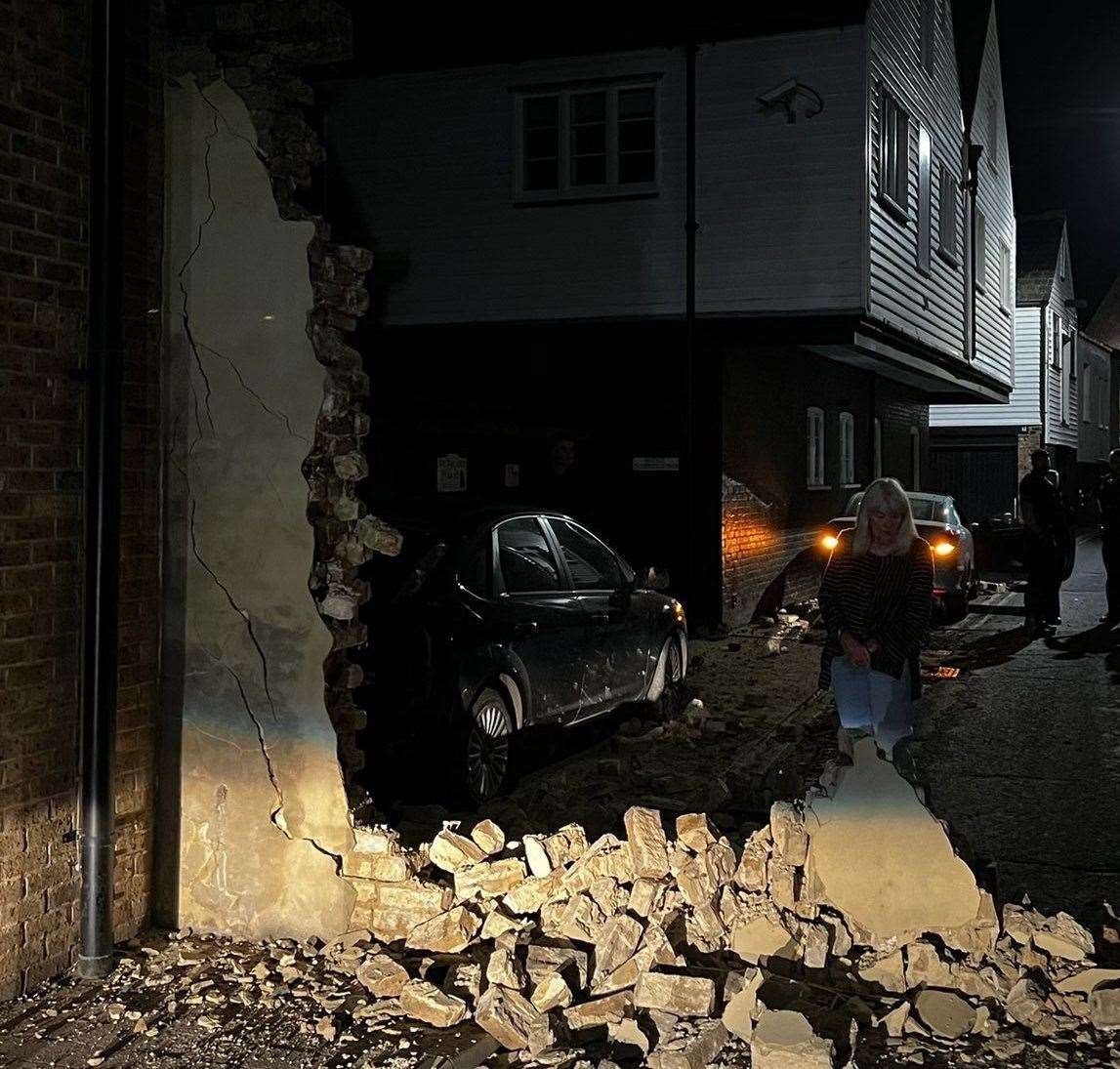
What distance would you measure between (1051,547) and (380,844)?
11928 mm

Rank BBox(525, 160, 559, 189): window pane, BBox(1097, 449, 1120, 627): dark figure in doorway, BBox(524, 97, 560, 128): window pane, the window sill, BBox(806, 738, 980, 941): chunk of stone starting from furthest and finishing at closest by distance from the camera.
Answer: BBox(525, 160, 559, 189): window pane, BBox(524, 97, 560, 128): window pane, the window sill, BBox(1097, 449, 1120, 627): dark figure in doorway, BBox(806, 738, 980, 941): chunk of stone

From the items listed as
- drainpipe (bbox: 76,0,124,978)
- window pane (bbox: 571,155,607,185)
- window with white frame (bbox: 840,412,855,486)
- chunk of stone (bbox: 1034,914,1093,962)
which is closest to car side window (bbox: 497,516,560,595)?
drainpipe (bbox: 76,0,124,978)

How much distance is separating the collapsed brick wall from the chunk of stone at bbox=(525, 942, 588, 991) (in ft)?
3.50

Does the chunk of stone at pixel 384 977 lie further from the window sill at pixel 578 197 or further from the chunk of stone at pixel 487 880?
the window sill at pixel 578 197

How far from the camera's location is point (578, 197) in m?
17.4

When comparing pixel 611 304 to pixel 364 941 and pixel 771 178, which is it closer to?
pixel 771 178

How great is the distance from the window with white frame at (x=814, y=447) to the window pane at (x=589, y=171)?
17.2 feet

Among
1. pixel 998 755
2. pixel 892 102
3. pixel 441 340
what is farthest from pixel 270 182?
pixel 892 102

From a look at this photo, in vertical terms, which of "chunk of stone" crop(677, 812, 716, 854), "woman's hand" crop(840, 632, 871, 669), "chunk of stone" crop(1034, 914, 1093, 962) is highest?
"woman's hand" crop(840, 632, 871, 669)

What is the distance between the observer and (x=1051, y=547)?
1556cm

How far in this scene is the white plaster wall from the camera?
5484 mm

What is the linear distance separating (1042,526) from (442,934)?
39.0ft

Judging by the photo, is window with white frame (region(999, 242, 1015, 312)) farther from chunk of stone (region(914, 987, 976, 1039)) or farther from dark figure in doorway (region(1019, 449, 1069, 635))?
chunk of stone (region(914, 987, 976, 1039))

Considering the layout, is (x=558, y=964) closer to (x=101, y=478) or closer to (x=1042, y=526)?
(x=101, y=478)
